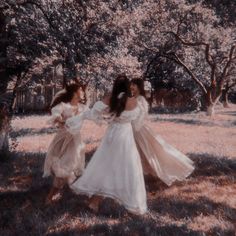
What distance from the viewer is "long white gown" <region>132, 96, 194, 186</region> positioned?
9.73 metres

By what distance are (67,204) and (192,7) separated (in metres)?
16.8

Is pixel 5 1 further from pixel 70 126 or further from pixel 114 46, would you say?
pixel 114 46

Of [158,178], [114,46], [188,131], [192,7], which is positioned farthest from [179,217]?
[192,7]

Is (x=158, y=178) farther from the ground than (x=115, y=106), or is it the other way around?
(x=115, y=106)

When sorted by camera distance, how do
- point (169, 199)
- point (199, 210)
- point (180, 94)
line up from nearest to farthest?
point (199, 210), point (169, 199), point (180, 94)

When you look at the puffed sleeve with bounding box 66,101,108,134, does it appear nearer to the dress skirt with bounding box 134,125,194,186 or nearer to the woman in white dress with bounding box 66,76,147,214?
the woman in white dress with bounding box 66,76,147,214

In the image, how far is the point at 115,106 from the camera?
25.0ft

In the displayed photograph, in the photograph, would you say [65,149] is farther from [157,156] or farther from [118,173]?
[157,156]

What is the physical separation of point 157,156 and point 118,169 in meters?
2.43

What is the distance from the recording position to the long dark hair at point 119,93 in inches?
299

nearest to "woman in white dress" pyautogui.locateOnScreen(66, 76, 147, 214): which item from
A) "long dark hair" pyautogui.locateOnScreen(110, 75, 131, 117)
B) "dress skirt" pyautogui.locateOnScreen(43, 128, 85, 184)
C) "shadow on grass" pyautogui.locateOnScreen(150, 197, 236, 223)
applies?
"long dark hair" pyautogui.locateOnScreen(110, 75, 131, 117)

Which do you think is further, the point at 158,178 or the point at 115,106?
the point at 158,178

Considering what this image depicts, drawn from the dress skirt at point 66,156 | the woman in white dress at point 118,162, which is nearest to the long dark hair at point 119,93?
the woman in white dress at point 118,162

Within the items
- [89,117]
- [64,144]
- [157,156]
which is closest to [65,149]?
[64,144]
